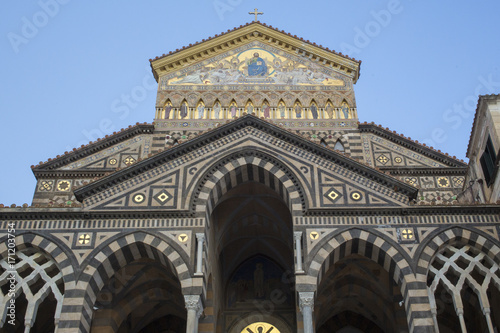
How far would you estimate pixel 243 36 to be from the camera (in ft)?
90.3

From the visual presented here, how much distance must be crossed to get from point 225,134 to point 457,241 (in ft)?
27.5

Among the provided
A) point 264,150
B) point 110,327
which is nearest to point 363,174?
point 264,150

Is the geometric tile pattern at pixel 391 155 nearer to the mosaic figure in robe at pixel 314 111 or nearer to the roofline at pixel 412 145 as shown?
the roofline at pixel 412 145

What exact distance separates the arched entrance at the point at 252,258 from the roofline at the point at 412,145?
6462 mm

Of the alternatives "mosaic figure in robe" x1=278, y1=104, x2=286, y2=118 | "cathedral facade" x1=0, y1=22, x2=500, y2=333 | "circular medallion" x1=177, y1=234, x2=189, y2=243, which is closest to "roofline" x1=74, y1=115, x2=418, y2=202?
"cathedral facade" x1=0, y1=22, x2=500, y2=333

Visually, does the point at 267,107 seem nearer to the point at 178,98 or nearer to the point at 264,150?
the point at 178,98

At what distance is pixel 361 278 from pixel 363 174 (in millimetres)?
4251

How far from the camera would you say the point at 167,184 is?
1830 cm

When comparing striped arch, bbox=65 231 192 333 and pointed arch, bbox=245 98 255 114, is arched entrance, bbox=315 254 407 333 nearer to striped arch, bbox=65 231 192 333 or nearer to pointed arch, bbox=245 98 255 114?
striped arch, bbox=65 231 192 333

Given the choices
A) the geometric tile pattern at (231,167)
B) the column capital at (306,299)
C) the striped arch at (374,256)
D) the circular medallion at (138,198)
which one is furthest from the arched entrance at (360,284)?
the circular medallion at (138,198)

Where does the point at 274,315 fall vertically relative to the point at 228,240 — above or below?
below

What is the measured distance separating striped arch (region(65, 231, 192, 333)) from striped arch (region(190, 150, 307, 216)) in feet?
5.64

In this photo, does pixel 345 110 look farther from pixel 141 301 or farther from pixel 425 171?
pixel 141 301

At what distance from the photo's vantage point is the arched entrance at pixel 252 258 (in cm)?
2067
